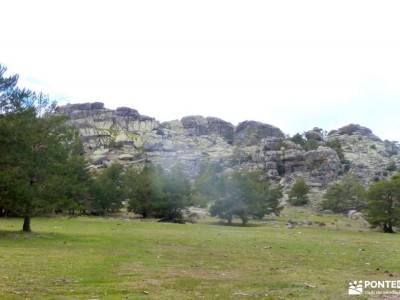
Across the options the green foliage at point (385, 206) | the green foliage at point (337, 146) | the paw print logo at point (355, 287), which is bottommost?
the paw print logo at point (355, 287)

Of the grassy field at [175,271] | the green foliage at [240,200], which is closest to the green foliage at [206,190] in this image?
the green foliage at [240,200]

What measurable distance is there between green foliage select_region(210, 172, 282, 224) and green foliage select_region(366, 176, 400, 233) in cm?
1940

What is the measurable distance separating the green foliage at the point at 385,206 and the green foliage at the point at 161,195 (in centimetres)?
3300

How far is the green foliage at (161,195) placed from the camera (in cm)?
8526

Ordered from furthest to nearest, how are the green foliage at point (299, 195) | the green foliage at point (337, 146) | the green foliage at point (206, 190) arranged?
the green foliage at point (337, 146) → the green foliage at point (299, 195) → the green foliage at point (206, 190)

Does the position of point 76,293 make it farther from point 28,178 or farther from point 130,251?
point 28,178

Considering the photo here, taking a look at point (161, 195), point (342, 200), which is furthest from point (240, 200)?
point (342, 200)

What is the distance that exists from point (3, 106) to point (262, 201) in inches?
2241

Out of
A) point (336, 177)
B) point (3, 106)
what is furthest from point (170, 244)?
point (336, 177)

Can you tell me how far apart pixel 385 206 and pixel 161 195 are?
128ft

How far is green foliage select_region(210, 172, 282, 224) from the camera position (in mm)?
82562

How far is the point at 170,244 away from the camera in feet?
115

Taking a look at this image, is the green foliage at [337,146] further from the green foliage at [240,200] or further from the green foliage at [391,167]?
the green foliage at [240,200]

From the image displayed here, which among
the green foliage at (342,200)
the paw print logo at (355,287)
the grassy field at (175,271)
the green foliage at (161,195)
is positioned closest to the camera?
the grassy field at (175,271)
